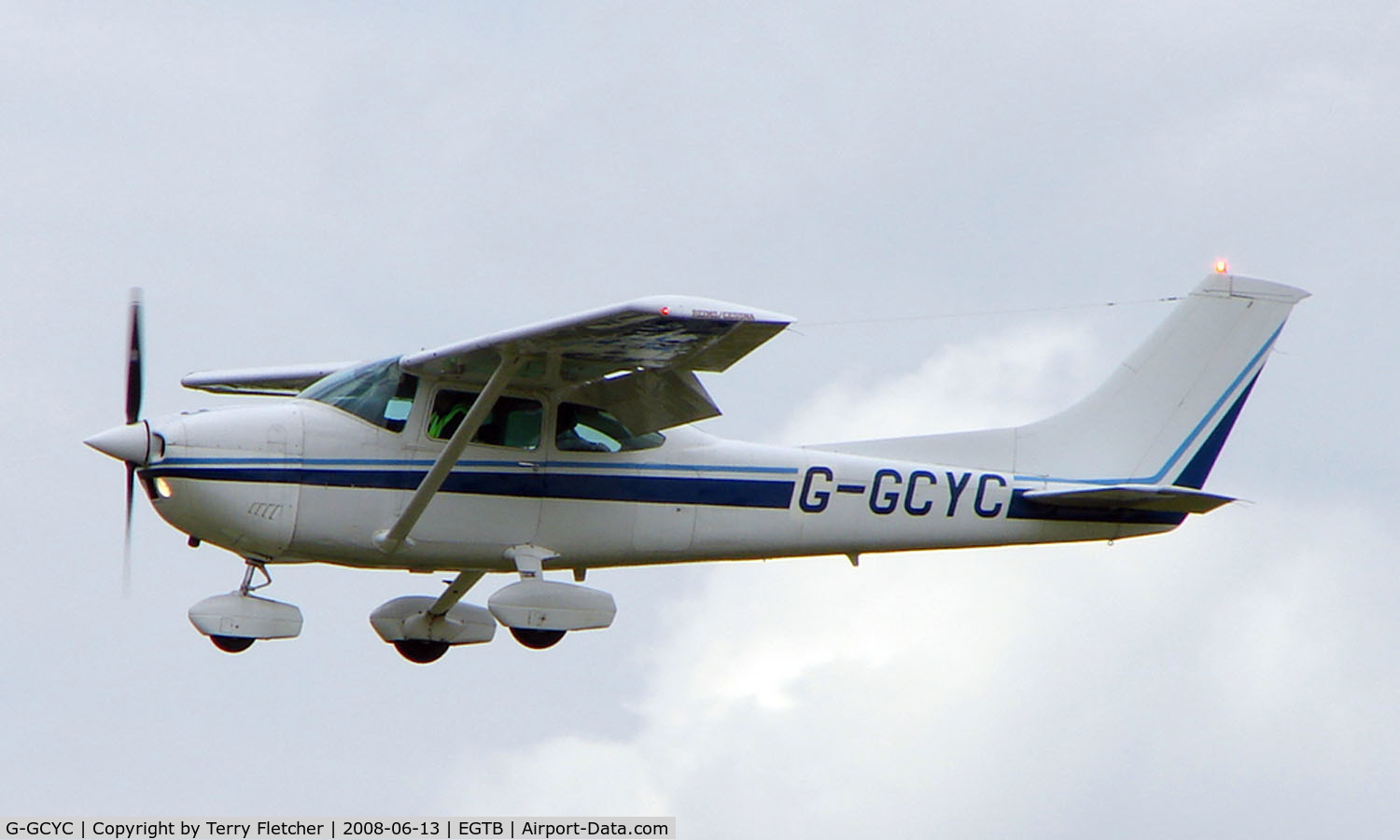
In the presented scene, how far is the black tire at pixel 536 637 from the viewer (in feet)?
54.1

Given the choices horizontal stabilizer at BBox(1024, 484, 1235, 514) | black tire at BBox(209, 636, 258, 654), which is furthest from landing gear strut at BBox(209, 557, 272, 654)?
horizontal stabilizer at BBox(1024, 484, 1235, 514)

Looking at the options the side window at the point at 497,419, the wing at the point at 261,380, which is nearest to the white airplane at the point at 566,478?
the side window at the point at 497,419

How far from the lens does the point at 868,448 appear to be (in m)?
18.1

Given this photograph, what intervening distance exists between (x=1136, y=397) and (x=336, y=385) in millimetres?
7177

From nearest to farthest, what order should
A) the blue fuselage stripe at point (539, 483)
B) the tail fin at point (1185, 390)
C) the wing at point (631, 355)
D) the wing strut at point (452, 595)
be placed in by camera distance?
the wing at point (631, 355), the blue fuselage stripe at point (539, 483), the wing strut at point (452, 595), the tail fin at point (1185, 390)

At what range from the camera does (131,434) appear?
51.0 feet

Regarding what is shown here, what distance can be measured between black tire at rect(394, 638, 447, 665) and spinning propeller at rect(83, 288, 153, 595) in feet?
8.39

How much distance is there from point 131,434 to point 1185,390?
915cm

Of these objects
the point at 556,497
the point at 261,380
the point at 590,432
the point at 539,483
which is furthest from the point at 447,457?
the point at 261,380

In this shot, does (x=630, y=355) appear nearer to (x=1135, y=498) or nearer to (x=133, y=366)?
(x=133, y=366)

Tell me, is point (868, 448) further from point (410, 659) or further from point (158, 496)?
point (158, 496)

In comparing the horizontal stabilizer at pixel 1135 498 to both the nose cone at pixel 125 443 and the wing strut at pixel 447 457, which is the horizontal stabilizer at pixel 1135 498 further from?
the nose cone at pixel 125 443

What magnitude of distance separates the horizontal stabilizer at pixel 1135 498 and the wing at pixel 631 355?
333cm

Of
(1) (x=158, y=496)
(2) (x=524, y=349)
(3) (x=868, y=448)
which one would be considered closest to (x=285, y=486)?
(1) (x=158, y=496)
